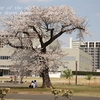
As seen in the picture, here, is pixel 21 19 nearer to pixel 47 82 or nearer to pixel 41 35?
pixel 41 35

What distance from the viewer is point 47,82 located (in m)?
36.3

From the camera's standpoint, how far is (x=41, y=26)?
3666 cm

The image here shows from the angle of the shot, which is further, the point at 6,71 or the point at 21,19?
the point at 6,71

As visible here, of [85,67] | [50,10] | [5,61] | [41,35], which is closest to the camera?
[50,10]

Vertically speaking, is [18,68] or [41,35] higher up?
[41,35]

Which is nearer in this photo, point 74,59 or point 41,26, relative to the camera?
point 41,26

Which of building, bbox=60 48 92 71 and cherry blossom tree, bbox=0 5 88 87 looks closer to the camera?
cherry blossom tree, bbox=0 5 88 87

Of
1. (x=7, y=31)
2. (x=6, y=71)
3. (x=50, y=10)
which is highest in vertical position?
(x=50, y=10)

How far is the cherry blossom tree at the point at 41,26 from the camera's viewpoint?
3553cm

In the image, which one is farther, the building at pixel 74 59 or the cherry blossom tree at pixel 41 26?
the building at pixel 74 59

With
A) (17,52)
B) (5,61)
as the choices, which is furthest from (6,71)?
(17,52)

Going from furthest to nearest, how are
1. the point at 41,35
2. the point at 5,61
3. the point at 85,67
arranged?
the point at 85,67 < the point at 5,61 < the point at 41,35

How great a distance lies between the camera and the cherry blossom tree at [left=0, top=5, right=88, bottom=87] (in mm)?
35531

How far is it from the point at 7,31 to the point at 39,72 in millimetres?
6561
